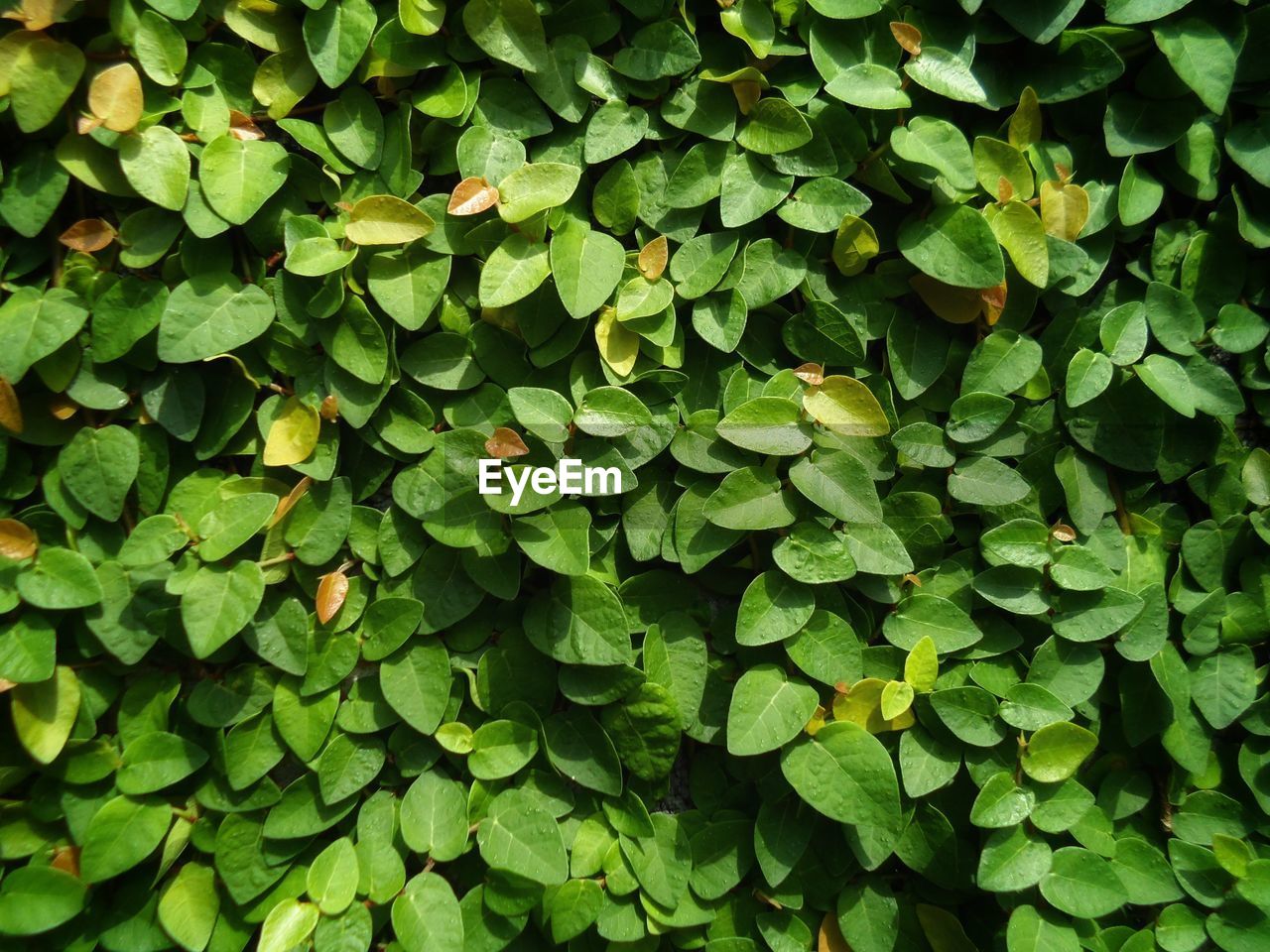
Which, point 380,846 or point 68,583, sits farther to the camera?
point 380,846

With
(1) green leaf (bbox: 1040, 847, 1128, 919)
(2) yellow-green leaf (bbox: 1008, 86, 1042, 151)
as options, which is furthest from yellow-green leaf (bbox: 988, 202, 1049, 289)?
(1) green leaf (bbox: 1040, 847, 1128, 919)

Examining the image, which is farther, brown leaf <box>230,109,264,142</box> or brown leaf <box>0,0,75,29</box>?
brown leaf <box>230,109,264,142</box>

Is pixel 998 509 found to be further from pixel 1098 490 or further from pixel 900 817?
pixel 900 817

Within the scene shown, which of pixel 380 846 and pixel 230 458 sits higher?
pixel 230 458

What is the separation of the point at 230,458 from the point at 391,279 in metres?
0.41

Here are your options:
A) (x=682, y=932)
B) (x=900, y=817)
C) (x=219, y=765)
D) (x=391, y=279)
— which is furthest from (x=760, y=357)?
(x=219, y=765)

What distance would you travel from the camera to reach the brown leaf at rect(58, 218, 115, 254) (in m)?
1.23

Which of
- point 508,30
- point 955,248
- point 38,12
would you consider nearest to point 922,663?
point 955,248

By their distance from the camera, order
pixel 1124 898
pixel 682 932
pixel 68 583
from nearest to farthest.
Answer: pixel 68 583 < pixel 1124 898 < pixel 682 932

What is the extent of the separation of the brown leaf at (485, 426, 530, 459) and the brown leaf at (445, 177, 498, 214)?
337 millimetres

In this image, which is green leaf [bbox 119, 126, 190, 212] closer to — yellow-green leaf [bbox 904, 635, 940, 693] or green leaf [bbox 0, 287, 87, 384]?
green leaf [bbox 0, 287, 87, 384]

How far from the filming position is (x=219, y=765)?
136cm

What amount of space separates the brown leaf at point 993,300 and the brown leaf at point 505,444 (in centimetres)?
80

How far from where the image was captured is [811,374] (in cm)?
133
